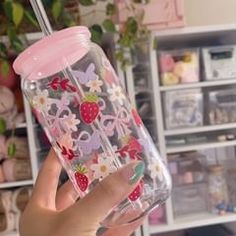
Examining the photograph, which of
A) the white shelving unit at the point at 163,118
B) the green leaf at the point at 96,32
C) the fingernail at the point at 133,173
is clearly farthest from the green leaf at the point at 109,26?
the fingernail at the point at 133,173

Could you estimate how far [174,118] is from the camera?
4.20 ft

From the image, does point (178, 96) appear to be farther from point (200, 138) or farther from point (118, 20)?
point (118, 20)

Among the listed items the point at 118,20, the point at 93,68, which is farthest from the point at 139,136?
the point at 118,20

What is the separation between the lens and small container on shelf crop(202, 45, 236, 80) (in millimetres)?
1293

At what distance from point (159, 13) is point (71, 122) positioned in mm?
821

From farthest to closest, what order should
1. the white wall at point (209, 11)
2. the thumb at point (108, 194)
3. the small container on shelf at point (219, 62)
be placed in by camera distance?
1. the white wall at point (209, 11)
2. the small container on shelf at point (219, 62)
3. the thumb at point (108, 194)

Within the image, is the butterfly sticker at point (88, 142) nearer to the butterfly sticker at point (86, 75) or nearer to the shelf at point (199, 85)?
the butterfly sticker at point (86, 75)

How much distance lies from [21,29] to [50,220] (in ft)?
2.74

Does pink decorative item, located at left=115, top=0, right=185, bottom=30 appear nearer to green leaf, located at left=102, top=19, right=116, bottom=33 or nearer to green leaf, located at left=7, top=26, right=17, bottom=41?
green leaf, located at left=102, top=19, right=116, bottom=33

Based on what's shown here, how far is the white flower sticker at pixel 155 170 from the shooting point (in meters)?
0.51

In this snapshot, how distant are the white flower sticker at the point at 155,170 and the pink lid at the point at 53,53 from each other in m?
0.15

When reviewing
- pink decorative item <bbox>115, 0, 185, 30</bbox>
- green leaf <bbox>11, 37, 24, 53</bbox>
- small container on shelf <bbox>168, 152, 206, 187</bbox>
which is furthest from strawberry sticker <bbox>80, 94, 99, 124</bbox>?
small container on shelf <bbox>168, 152, 206, 187</bbox>

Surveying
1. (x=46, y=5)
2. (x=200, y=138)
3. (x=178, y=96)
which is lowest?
(x=200, y=138)

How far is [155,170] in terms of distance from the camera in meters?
0.51
